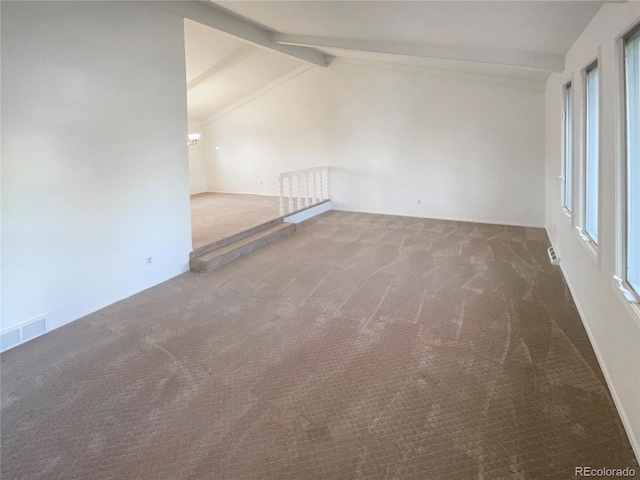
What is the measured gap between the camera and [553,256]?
4762 millimetres

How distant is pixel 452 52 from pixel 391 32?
771mm

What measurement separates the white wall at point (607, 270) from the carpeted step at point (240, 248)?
3793mm

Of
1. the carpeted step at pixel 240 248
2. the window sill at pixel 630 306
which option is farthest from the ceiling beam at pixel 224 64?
the window sill at pixel 630 306

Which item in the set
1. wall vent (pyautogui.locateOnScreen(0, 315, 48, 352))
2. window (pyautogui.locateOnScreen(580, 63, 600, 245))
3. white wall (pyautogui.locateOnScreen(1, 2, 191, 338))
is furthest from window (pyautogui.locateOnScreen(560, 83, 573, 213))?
wall vent (pyautogui.locateOnScreen(0, 315, 48, 352))

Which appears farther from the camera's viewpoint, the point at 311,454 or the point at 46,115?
the point at 46,115

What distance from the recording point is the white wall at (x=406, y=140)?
653 cm

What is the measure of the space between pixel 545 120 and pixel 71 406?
6982 mm

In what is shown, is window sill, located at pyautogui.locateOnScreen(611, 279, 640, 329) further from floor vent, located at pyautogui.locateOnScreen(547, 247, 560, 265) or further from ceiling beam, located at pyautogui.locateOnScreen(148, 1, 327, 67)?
ceiling beam, located at pyautogui.locateOnScreen(148, 1, 327, 67)

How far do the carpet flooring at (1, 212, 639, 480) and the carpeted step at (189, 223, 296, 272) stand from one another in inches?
22.5

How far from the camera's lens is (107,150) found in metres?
3.56

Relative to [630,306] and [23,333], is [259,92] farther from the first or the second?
[630,306]

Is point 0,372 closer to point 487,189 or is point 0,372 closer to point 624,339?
point 624,339

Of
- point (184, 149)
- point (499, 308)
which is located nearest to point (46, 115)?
point (184, 149)

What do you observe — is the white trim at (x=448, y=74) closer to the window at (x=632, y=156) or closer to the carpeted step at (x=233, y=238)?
the carpeted step at (x=233, y=238)
